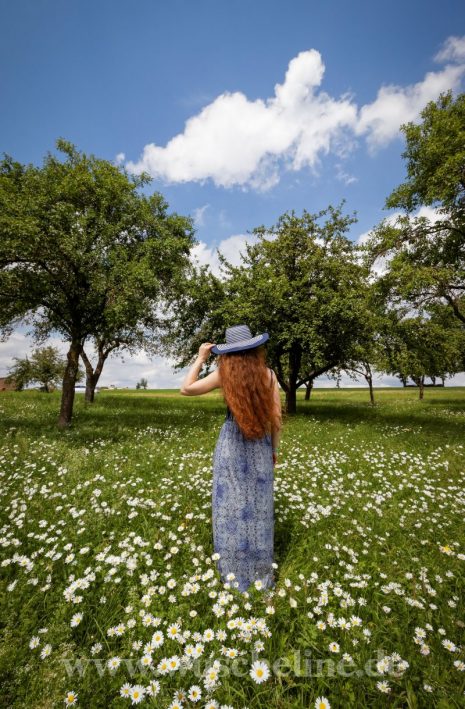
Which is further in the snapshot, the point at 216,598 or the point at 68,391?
the point at 68,391

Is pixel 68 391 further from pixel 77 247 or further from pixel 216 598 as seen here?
pixel 216 598

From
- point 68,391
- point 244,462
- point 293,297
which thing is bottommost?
point 244,462

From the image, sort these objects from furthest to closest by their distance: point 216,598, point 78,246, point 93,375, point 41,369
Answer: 1. point 41,369
2. point 93,375
3. point 78,246
4. point 216,598

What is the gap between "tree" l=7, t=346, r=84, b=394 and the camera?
183 ft

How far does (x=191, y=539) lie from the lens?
5102 mm

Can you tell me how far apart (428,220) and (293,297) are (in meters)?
7.34

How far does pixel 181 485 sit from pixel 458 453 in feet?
31.2

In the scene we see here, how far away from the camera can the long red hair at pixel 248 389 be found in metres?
3.97

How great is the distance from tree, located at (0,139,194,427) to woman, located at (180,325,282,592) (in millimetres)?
8977

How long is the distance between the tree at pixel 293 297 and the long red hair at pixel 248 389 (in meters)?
13.4

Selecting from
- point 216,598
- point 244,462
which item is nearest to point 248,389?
point 244,462

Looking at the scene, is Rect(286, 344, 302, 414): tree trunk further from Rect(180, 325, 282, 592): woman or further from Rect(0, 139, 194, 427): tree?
Rect(180, 325, 282, 592): woman

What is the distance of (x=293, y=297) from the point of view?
1848 cm

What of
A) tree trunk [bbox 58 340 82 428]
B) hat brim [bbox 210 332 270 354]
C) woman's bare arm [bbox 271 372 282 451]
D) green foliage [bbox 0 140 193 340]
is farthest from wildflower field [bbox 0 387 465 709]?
green foliage [bbox 0 140 193 340]
